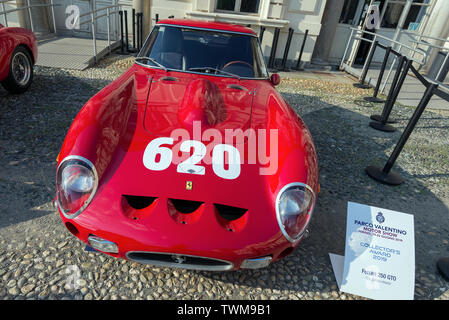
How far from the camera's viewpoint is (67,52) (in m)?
7.13

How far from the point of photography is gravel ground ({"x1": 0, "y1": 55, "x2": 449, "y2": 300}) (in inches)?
79.1

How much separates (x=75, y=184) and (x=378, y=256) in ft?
7.28

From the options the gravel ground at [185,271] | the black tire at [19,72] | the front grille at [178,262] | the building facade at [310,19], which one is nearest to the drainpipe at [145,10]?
the building facade at [310,19]

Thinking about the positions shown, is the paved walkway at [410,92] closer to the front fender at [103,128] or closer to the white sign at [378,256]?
the white sign at [378,256]

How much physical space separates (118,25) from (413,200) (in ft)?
30.7

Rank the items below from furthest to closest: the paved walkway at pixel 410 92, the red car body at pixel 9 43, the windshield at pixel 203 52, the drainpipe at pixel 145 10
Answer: the drainpipe at pixel 145 10 → the paved walkway at pixel 410 92 → the red car body at pixel 9 43 → the windshield at pixel 203 52

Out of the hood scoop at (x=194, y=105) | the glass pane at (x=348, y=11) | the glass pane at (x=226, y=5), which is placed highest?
the glass pane at (x=348, y=11)

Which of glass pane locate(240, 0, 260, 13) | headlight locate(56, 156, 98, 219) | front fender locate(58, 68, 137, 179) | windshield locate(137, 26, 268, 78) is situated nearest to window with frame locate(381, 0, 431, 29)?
glass pane locate(240, 0, 260, 13)

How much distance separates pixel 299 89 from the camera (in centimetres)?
712

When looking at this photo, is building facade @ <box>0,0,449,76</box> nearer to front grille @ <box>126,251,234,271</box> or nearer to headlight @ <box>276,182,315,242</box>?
headlight @ <box>276,182,315,242</box>

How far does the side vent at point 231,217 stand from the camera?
1.78 meters

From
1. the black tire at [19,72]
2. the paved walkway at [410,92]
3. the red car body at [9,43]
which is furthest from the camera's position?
the paved walkway at [410,92]

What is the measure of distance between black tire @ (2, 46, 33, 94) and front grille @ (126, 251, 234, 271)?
4.33 m
